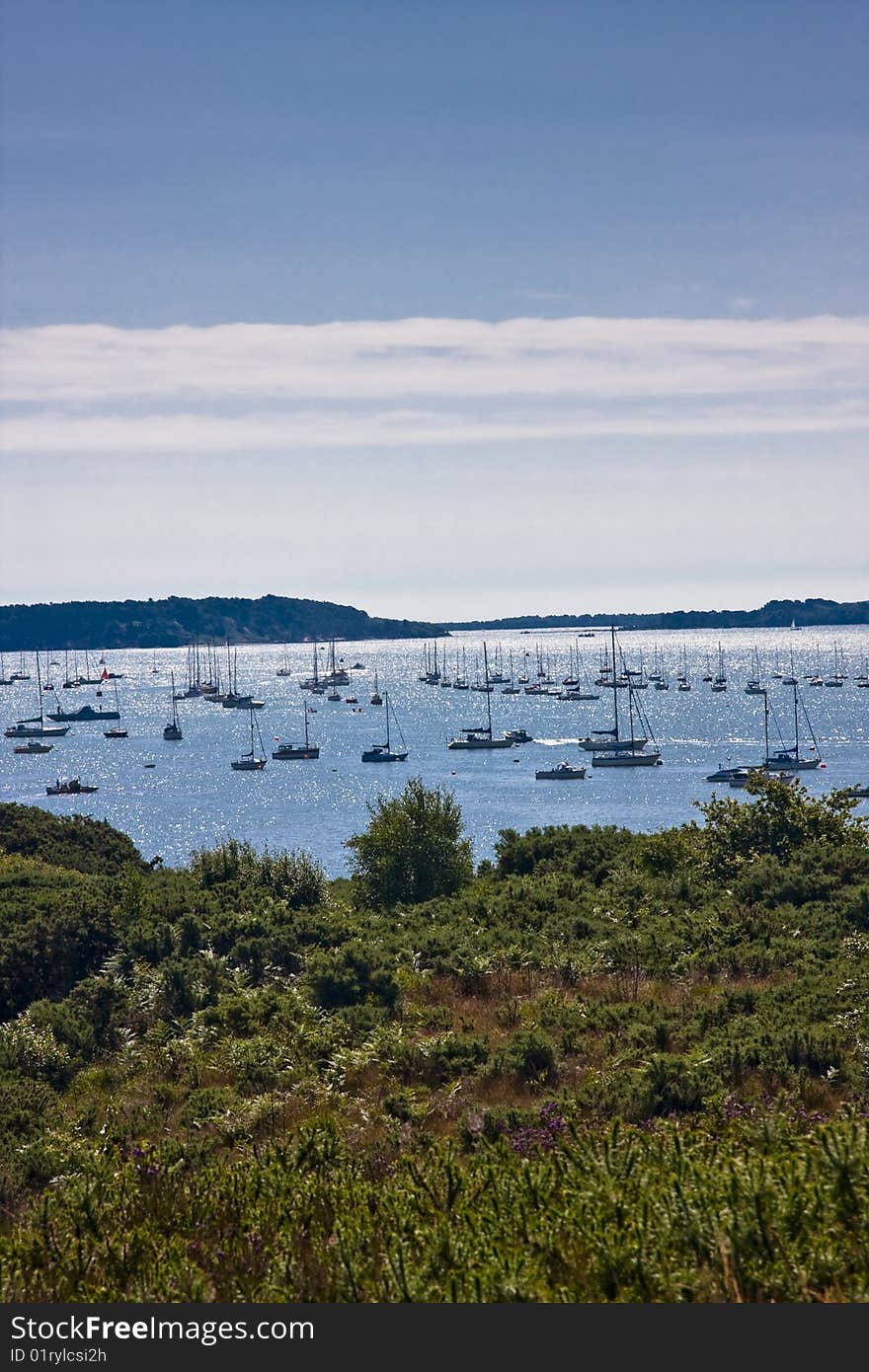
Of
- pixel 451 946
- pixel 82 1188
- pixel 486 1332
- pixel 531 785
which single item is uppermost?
pixel 486 1332

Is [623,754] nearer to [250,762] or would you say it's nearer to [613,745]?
[613,745]

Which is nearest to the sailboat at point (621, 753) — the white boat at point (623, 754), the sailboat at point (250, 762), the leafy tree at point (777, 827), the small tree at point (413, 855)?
the white boat at point (623, 754)

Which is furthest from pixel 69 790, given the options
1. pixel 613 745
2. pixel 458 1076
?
pixel 458 1076

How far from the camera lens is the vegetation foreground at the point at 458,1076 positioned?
378 inches

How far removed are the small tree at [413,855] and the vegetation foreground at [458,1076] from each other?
317 centimetres

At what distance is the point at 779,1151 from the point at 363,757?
148 metres

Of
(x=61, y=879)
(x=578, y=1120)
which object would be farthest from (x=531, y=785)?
(x=578, y=1120)

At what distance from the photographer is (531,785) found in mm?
131750

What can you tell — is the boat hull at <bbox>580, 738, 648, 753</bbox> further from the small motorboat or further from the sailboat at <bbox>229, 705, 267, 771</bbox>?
the sailboat at <bbox>229, 705, 267, 771</bbox>

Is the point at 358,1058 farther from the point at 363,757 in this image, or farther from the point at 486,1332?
the point at 363,757

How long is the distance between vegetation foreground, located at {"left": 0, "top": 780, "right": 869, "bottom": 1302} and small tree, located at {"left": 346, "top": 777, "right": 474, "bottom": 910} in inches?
125

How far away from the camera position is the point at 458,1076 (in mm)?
18531

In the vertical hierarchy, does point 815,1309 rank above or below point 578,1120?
above

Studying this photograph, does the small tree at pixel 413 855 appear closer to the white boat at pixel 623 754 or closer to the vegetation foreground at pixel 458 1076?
the vegetation foreground at pixel 458 1076
